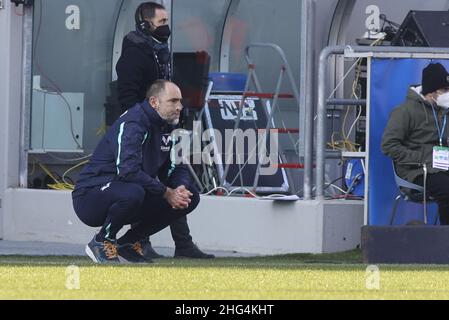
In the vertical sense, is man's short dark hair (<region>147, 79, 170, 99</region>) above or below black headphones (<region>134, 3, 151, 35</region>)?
below

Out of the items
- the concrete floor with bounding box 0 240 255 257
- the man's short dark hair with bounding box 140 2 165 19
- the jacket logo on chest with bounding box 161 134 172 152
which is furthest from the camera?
the concrete floor with bounding box 0 240 255 257

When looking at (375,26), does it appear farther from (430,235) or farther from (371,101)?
(430,235)

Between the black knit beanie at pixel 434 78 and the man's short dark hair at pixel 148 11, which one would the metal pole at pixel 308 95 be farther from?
the man's short dark hair at pixel 148 11

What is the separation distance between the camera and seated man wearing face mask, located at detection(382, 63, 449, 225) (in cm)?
1216

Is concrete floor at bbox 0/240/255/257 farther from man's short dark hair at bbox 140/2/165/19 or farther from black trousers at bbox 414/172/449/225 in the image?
man's short dark hair at bbox 140/2/165/19

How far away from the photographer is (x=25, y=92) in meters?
14.8

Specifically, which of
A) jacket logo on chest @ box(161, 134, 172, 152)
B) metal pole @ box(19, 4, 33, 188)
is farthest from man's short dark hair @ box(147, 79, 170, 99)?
metal pole @ box(19, 4, 33, 188)

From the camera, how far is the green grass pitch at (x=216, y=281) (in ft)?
26.6

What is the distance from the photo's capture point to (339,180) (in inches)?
548

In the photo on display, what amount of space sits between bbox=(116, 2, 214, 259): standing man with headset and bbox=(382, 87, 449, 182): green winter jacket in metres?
1.70

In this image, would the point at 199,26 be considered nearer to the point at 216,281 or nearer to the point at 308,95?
the point at 308,95

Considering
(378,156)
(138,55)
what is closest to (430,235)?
(378,156)

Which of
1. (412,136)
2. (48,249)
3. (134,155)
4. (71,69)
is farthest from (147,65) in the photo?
(71,69)

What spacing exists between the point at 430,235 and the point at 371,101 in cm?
179
